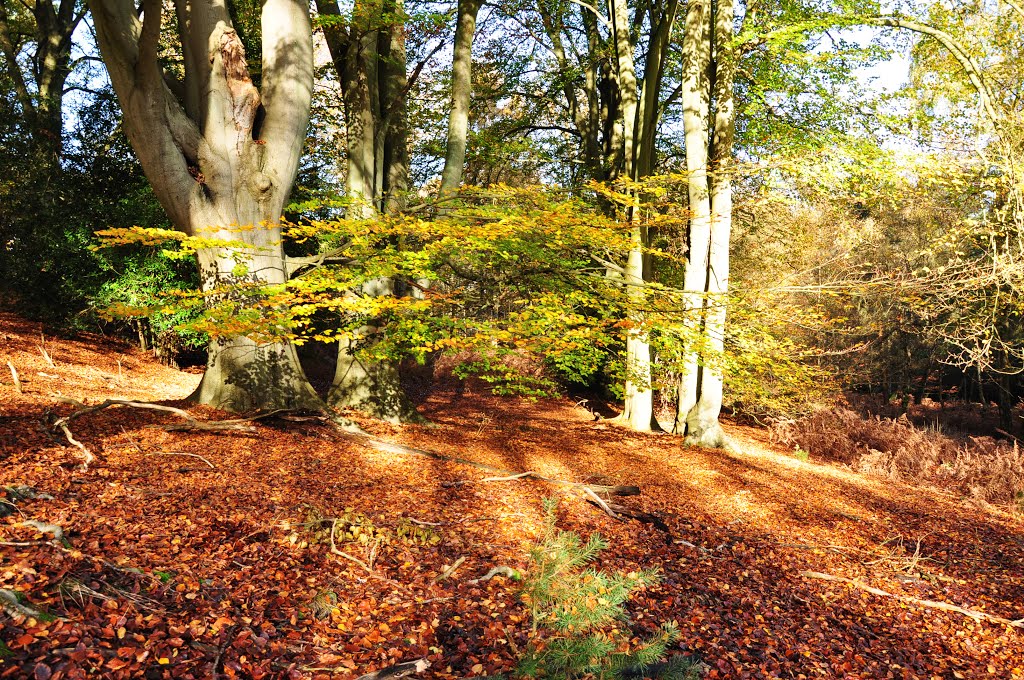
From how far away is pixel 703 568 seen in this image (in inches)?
197

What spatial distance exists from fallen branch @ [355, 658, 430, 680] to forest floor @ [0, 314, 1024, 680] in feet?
0.38

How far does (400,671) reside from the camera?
9.36 ft

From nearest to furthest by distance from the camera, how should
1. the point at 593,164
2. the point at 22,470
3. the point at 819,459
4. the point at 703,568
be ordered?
the point at 22,470, the point at 703,568, the point at 819,459, the point at 593,164

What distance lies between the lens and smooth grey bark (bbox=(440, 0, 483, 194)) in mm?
8195

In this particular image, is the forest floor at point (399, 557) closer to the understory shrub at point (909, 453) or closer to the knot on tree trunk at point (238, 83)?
the understory shrub at point (909, 453)

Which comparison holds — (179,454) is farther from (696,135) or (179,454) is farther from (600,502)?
(696,135)

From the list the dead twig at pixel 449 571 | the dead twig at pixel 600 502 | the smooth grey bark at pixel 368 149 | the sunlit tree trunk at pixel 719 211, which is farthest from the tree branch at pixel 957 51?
the dead twig at pixel 449 571

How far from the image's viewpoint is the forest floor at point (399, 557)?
111 inches

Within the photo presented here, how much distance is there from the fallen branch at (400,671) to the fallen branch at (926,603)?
3736 millimetres

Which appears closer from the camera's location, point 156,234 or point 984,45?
point 156,234

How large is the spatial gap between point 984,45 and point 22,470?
46.0 ft

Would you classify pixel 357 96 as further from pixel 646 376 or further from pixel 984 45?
pixel 984 45

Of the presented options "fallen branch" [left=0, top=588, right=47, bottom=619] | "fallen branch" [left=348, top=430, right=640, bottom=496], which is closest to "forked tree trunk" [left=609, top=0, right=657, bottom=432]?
"fallen branch" [left=348, top=430, right=640, bottom=496]

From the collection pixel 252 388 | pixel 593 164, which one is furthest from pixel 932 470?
pixel 252 388
